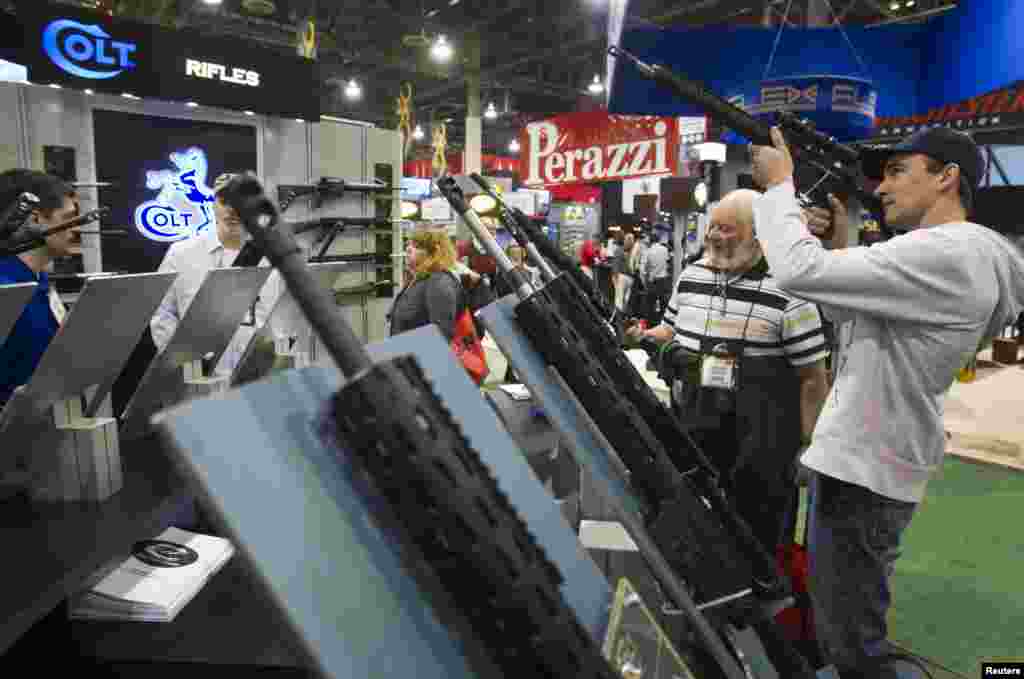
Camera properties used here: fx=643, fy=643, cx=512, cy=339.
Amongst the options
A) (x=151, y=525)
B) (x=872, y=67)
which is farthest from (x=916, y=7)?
(x=151, y=525)

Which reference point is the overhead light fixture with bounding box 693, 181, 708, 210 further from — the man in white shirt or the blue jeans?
the blue jeans

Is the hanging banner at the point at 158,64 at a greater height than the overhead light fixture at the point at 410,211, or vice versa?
the hanging banner at the point at 158,64

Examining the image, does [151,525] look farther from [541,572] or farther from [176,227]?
[176,227]

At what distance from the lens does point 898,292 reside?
4.62 ft

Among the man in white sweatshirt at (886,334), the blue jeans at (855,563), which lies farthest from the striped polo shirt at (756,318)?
the blue jeans at (855,563)

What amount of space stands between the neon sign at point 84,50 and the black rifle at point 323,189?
4.29 ft

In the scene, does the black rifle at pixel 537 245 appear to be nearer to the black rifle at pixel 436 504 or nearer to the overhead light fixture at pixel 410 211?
the black rifle at pixel 436 504

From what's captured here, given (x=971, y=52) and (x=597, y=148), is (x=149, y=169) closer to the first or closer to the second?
(x=971, y=52)

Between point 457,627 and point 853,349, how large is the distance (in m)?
1.30

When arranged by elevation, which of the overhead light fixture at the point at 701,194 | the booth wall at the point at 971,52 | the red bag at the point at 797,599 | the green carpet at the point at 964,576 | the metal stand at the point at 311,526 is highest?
the booth wall at the point at 971,52

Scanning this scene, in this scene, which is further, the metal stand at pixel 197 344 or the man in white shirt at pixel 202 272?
the man in white shirt at pixel 202 272

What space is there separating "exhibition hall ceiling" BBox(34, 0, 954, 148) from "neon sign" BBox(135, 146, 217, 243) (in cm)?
583

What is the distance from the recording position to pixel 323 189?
5035 mm

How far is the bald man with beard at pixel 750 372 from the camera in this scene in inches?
81.1
